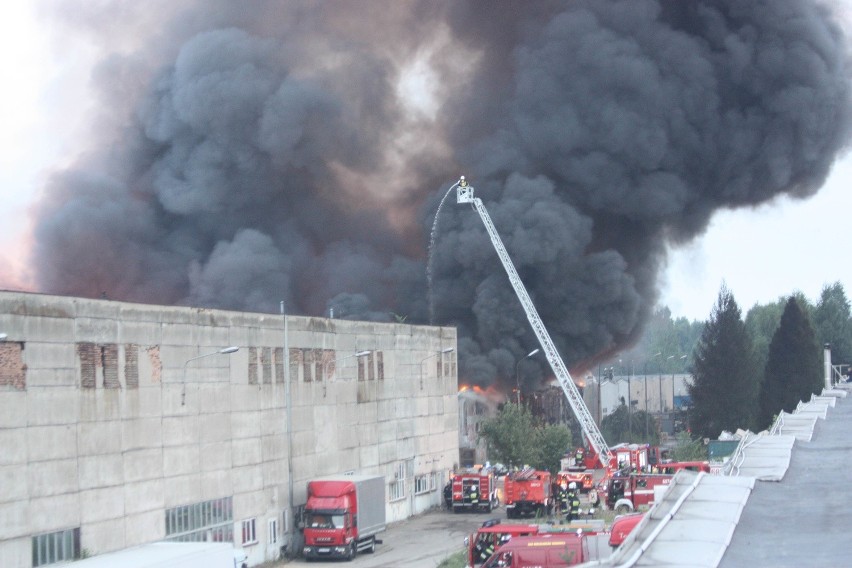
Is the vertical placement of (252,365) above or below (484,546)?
above

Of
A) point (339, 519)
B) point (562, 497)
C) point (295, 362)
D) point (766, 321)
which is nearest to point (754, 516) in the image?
point (339, 519)

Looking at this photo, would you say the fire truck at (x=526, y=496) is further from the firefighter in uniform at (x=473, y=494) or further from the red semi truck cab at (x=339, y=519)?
the red semi truck cab at (x=339, y=519)

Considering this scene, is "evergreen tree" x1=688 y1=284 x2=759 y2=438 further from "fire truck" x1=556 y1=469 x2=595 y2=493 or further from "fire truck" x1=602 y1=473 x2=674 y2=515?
"fire truck" x1=602 y1=473 x2=674 y2=515

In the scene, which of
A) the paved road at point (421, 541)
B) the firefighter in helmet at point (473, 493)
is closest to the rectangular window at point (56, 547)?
the paved road at point (421, 541)

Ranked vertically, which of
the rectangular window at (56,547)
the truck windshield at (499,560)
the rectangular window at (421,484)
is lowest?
the rectangular window at (421,484)

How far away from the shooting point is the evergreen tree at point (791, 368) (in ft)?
220

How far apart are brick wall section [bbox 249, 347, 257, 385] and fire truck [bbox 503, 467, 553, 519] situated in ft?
37.2

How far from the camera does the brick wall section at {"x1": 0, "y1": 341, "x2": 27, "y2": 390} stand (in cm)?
2250

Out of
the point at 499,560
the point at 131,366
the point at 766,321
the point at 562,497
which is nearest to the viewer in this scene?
the point at 499,560

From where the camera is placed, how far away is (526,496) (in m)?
39.3

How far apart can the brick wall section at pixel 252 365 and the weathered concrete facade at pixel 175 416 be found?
5cm

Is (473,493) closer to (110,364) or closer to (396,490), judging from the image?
(396,490)

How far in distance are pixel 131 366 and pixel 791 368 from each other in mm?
50534

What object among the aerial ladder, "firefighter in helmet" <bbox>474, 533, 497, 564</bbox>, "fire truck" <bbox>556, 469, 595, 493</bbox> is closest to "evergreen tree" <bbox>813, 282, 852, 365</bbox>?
the aerial ladder
